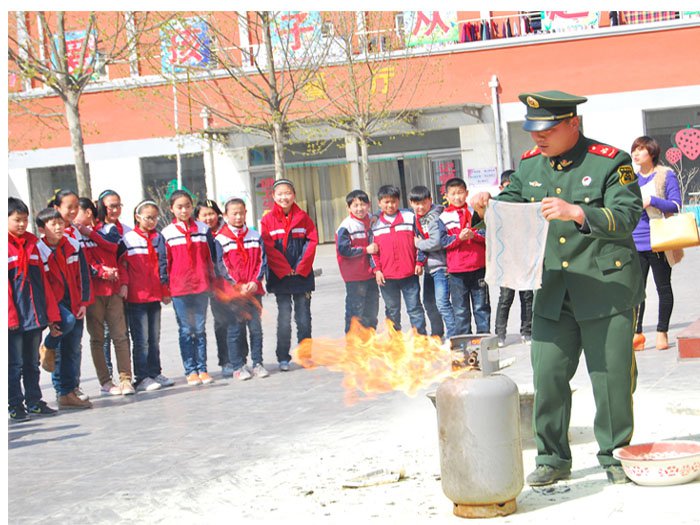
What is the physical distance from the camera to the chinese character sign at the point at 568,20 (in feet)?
90.0

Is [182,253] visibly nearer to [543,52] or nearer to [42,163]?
[543,52]

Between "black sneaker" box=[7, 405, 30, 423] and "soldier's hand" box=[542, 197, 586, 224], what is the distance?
5531mm

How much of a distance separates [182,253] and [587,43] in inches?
773

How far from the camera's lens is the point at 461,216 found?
11180 mm

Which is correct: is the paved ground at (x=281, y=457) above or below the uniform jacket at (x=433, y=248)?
below

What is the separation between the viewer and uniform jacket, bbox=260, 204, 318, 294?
1088 cm

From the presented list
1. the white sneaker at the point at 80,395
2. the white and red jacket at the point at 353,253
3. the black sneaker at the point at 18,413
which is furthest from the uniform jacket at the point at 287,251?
the black sneaker at the point at 18,413

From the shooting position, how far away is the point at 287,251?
10.9m

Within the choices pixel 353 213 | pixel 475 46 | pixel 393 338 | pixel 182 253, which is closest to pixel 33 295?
pixel 182 253

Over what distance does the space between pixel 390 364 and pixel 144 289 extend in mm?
2606

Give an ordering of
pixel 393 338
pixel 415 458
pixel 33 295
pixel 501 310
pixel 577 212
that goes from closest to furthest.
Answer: pixel 577 212 → pixel 415 458 → pixel 33 295 → pixel 393 338 → pixel 501 310

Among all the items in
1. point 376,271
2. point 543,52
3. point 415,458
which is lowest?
point 415,458

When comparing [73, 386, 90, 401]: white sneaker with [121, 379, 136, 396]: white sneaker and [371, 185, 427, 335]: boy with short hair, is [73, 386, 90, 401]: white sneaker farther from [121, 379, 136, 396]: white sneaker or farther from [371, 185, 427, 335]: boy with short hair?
[371, 185, 427, 335]: boy with short hair

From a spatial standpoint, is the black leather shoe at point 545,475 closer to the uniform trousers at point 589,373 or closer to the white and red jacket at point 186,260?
the uniform trousers at point 589,373
